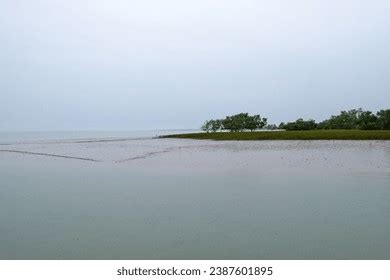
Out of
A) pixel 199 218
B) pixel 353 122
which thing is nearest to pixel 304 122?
pixel 353 122

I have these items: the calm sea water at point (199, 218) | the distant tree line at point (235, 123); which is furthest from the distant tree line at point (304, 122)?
the calm sea water at point (199, 218)

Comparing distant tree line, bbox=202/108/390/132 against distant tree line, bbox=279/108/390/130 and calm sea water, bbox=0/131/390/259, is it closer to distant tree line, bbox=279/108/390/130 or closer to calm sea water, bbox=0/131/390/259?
distant tree line, bbox=279/108/390/130

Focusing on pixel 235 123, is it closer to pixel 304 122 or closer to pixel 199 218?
pixel 304 122

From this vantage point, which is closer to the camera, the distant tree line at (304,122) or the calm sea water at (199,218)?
the calm sea water at (199,218)

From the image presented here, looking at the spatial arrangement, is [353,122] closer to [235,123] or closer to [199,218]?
[235,123]

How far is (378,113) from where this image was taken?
91.7 metres

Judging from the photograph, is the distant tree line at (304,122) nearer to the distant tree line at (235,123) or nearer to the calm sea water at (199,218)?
the distant tree line at (235,123)

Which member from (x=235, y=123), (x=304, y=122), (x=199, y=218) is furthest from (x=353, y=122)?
(x=199, y=218)

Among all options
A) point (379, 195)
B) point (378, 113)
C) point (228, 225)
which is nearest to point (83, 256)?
point (228, 225)

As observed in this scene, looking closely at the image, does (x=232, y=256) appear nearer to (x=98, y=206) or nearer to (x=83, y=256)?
(x=83, y=256)

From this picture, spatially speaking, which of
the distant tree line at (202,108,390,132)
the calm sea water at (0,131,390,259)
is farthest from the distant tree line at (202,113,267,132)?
the calm sea water at (0,131,390,259)

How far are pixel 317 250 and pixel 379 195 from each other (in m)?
5.29

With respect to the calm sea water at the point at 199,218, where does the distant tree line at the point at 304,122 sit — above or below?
above

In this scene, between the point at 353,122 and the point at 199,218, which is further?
the point at 353,122
